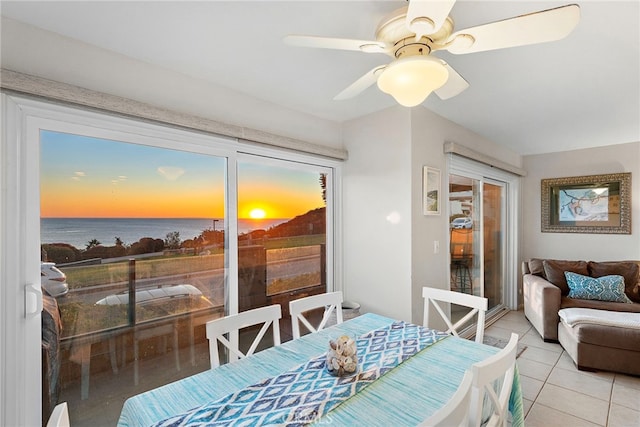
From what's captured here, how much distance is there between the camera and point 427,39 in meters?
1.22

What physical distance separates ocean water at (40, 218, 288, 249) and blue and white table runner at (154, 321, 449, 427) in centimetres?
119

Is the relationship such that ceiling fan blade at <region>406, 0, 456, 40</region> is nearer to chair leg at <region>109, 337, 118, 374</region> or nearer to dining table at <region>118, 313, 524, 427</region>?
dining table at <region>118, 313, 524, 427</region>

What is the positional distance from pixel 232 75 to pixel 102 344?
186 centimetres

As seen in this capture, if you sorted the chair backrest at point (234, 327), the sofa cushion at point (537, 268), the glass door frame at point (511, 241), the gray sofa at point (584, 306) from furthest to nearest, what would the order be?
the glass door frame at point (511, 241)
the sofa cushion at point (537, 268)
the gray sofa at point (584, 306)
the chair backrest at point (234, 327)

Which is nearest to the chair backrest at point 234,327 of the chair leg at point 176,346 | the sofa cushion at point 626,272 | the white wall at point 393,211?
the chair leg at point 176,346

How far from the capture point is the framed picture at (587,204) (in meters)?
3.87

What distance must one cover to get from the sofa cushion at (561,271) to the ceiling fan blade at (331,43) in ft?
12.3

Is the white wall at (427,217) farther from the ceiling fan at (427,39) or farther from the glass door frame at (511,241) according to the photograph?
the glass door frame at (511,241)

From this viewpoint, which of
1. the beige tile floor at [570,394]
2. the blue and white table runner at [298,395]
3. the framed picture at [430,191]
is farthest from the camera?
the framed picture at [430,191]

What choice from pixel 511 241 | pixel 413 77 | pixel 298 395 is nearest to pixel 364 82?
pixel 413 77

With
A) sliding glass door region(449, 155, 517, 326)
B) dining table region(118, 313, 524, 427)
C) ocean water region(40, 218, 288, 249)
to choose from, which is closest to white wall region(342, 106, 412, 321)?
sliding glass door region(449, 155, 517, 326)

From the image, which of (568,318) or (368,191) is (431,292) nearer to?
(368,191)

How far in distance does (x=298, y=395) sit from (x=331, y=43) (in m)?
1.39

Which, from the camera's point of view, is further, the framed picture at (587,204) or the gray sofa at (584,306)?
the framed picture at (587,204)
